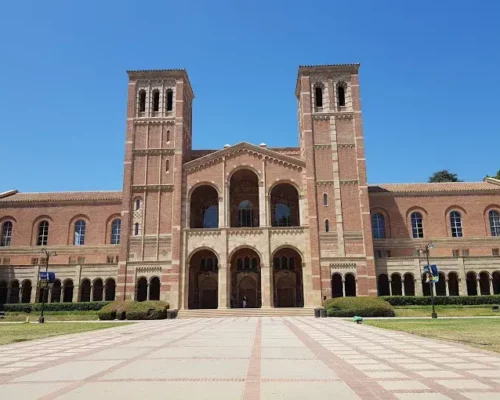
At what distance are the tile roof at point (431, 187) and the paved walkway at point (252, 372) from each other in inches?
1501

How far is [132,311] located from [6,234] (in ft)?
85.5

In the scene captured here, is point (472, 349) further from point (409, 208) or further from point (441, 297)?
point (409, 208)

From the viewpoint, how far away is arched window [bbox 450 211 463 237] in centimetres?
4878

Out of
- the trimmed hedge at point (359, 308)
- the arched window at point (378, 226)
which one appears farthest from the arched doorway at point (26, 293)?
the arched window at point (378, 226)

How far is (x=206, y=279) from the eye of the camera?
47.1m

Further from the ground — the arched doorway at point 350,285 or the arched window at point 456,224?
the arched window at point 456,224

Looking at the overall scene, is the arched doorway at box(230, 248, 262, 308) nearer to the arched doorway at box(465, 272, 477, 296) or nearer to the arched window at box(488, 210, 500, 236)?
the arched doorway at box(465, 272, 477, 296)

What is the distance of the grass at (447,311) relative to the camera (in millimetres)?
32406

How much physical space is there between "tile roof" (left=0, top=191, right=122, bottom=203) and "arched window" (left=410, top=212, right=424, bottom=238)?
33.9m

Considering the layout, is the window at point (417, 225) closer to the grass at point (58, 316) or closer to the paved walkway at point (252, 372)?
the grass at point (58, 316)

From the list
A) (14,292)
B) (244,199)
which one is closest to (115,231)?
(14,292)

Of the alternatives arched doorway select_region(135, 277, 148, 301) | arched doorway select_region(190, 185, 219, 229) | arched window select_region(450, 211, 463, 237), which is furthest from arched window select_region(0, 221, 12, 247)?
arched window select_region(450, 211, 463, 237)

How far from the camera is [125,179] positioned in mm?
45812

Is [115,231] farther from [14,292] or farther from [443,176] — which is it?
[443,176]
